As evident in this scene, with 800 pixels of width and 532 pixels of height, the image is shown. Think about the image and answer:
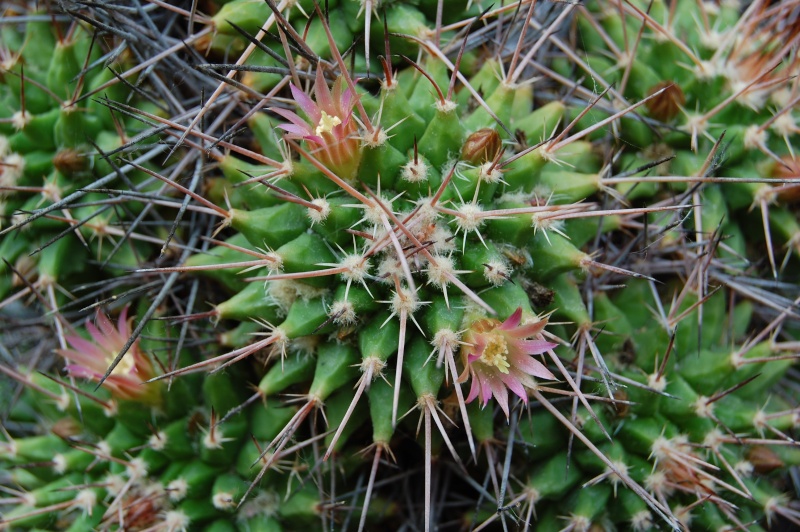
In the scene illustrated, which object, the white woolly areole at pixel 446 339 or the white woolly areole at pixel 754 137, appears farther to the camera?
the white woolly areole at pixel 754 137

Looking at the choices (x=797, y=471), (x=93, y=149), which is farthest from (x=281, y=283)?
(x=797, y=471)

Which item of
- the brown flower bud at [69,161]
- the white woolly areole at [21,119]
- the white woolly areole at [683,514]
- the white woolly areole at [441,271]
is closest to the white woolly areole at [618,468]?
the white woolly areole at [683,514]

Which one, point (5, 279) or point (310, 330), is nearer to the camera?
point (310, 330)

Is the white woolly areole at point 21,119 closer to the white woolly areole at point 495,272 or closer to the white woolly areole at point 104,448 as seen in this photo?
the white woolly areole at point 104,448

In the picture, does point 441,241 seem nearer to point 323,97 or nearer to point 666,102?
point 323,97

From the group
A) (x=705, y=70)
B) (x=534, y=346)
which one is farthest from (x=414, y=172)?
(x=705, y=70)

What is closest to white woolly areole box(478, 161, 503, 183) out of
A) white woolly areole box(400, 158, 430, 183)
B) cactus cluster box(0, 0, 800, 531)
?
cactus cluster box(0, 0, 800, 531)

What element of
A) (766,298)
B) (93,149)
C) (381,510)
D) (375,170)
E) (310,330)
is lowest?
(381,510)

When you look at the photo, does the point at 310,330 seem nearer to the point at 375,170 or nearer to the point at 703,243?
the point at 375,170
